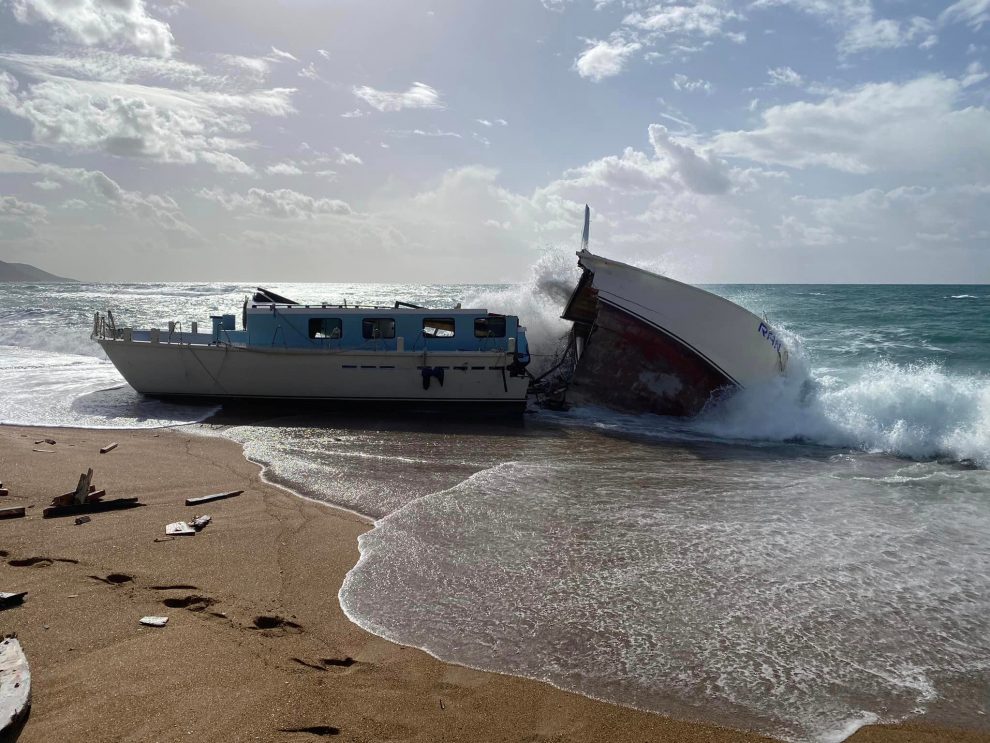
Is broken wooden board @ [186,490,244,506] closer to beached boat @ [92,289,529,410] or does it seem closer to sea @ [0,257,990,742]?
sea @ [0,257,990,742]

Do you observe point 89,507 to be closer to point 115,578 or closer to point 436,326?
point 115,578

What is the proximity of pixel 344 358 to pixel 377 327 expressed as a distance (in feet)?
3.73

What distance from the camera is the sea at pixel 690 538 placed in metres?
4.69

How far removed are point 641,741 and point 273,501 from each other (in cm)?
572

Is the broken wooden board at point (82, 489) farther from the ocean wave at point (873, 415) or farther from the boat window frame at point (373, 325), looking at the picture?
the ocean wave at point (873, 415)

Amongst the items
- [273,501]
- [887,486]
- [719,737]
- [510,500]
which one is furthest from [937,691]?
[273,501]

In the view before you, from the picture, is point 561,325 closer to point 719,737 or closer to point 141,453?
point 141,453

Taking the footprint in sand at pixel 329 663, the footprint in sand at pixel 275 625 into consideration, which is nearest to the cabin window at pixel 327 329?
the footprint in sand at pixel 275 625

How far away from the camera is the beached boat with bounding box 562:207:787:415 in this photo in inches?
615

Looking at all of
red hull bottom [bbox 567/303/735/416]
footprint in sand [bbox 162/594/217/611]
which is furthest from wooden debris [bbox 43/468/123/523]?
red hull bottom [bbox 567/303/735/416]

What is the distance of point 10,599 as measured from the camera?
494 centimetres

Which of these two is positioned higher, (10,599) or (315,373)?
(315,373)

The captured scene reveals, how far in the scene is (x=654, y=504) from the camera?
336 inches

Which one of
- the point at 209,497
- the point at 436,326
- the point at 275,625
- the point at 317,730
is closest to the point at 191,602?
the point at 275,625
